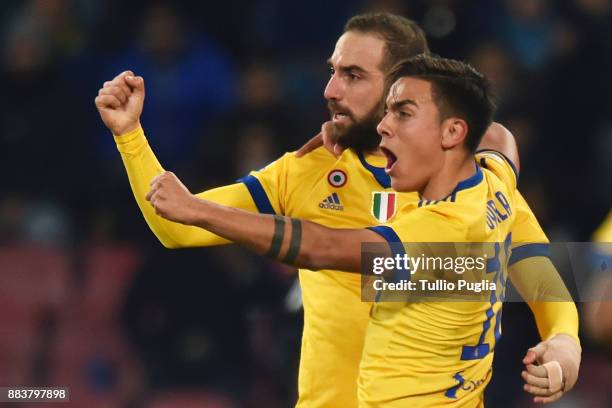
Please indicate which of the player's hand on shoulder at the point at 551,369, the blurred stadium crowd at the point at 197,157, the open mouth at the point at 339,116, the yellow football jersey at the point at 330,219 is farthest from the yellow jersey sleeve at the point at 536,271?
the blurred stadium crowd at the point at 197,157

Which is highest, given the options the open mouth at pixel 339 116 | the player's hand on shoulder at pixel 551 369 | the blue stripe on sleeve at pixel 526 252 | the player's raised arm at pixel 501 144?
the open mouth at pixel 339 116

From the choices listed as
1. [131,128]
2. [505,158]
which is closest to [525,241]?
[505,158]

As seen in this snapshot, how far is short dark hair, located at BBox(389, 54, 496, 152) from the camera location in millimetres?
3365

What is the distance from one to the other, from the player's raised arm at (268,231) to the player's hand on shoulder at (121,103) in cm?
50

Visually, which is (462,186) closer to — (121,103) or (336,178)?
(336,178)

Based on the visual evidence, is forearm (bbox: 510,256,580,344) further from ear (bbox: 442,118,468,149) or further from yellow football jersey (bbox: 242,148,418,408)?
ear (bbox: 442,118,468,149)

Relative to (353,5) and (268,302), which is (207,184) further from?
(353,5)

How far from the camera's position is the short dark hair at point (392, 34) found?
3.94 meters

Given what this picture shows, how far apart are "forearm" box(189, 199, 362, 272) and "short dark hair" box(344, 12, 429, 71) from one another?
982mm

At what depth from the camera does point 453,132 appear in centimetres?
335

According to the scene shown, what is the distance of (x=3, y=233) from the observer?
663 centimetres

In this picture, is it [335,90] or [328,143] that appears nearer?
[335,90]

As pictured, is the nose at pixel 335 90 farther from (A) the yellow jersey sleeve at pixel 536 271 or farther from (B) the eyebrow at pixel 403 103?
(A) the yellow jersey sleeve at pixel 536 271

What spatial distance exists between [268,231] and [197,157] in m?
3.66
